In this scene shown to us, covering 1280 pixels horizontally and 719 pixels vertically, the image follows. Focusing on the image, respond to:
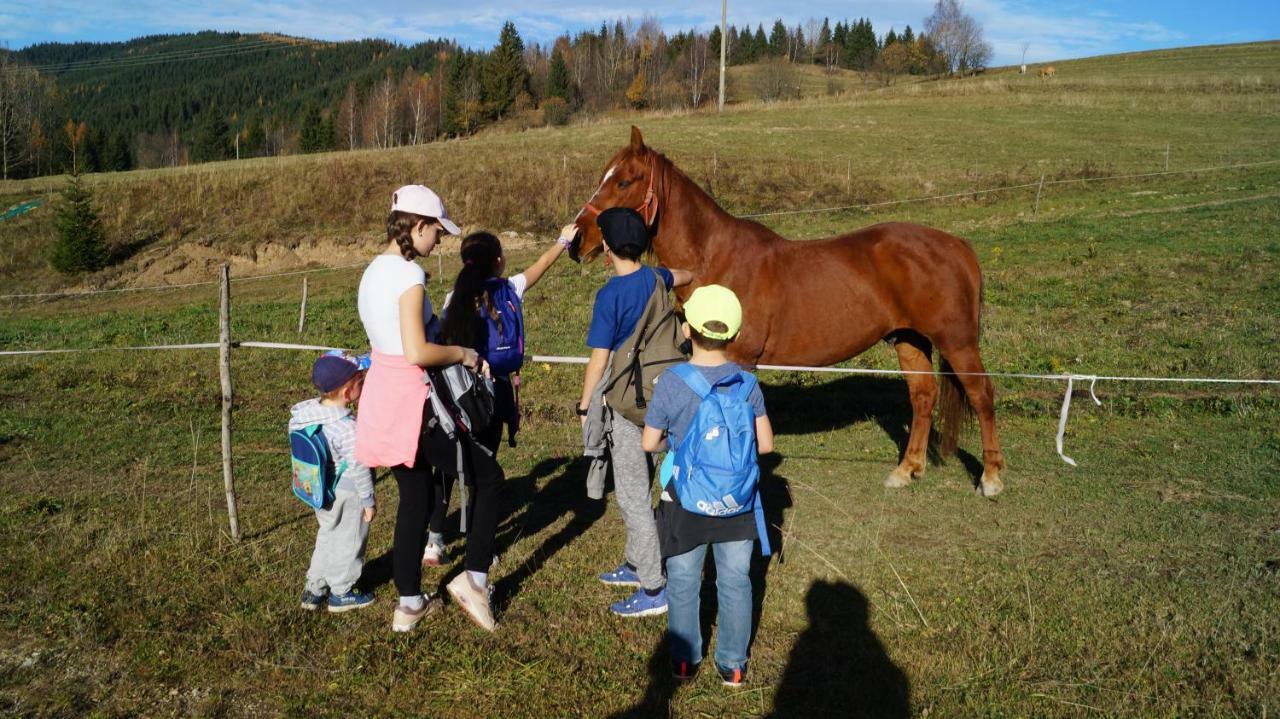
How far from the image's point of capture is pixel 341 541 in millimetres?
4254

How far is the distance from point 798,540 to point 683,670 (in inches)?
71.8

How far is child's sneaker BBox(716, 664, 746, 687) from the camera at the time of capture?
359cm

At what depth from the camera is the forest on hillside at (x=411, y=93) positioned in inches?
2771

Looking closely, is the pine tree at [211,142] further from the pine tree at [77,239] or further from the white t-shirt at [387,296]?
the white t-shirt at [387,296]

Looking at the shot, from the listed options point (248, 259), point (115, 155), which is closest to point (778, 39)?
point (115, 155)

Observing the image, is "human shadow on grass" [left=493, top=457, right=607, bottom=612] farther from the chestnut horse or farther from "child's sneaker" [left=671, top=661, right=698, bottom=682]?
the chestnut horse

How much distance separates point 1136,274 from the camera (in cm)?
1341

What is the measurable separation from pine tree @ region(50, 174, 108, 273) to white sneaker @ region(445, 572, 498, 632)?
1074 inches

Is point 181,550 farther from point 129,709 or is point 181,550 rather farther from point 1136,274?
point 1136,274

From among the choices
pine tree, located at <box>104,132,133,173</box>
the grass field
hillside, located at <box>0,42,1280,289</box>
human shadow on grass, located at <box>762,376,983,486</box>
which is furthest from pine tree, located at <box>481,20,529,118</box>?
human shadow on grass, located at <box>762,376,983,486</box>

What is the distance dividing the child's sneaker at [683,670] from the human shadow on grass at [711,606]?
0.03 metres

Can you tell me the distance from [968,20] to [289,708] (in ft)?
283

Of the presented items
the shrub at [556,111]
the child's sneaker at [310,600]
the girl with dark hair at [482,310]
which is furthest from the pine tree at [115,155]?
the girl with dark hair at [482,310]

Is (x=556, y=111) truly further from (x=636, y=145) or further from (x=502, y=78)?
(x=636, y=145)
